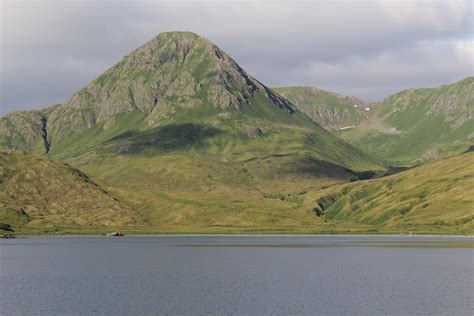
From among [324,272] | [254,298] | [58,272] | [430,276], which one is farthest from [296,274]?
[58,272]

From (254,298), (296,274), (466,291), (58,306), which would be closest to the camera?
(58,306)

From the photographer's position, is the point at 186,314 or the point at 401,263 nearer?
the point at 186,314

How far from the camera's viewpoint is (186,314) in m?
98.1

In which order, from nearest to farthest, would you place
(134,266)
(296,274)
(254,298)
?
(254,298), (296,274), (134,266)

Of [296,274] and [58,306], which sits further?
[296,274]

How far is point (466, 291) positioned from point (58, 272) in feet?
306

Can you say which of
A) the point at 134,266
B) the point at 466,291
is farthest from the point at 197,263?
the point at 466,291

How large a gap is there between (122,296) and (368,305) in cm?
4203

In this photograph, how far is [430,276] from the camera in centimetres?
14738

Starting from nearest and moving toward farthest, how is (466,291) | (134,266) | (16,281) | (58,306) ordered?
(58,306) < (466,291) < (16,281) < (134,266)

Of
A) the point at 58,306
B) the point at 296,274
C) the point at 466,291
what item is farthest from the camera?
the point at 296,274

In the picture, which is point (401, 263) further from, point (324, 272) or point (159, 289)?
point (159, 289)

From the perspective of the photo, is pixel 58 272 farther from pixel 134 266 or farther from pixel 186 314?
pixel 186 314

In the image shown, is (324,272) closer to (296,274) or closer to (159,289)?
(296,274)
